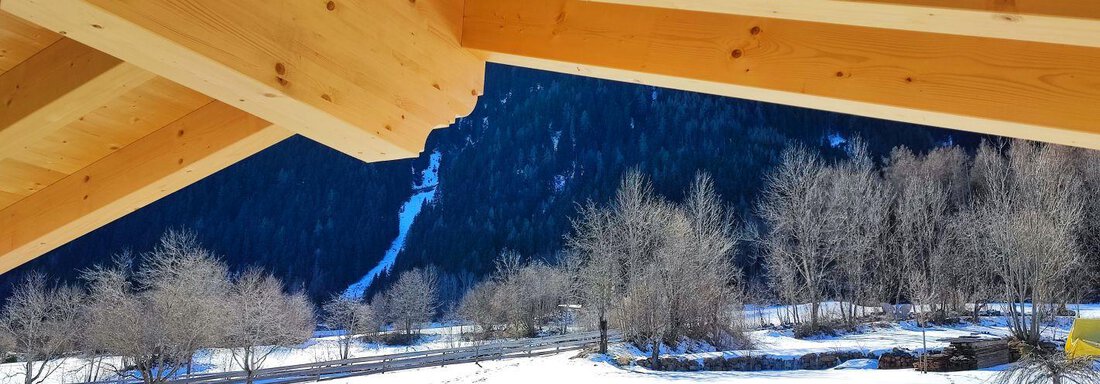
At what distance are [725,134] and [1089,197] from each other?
25.6 m

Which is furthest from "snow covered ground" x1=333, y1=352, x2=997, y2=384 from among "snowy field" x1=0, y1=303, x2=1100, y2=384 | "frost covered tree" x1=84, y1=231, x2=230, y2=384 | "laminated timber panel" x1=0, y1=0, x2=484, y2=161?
"laminated timber panel" x1=0, y1=0, x2=484, y2=161

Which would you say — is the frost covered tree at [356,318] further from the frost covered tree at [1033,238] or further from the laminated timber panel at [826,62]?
the laminated timber panel at [826,62]

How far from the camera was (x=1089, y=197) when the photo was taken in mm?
21125

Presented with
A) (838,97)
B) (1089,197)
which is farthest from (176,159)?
(1089,197)

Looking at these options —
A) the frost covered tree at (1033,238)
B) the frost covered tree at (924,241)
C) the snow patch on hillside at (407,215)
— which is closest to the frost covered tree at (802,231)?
the frost covered tree at (924,241)

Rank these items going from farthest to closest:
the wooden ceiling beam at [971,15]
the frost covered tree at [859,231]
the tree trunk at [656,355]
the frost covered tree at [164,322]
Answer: the frost covered tree at [859,231]
the frost covered tree at [164,322]
the tree trunk at [656,355]
the wooden ceiling beam at [971,15]

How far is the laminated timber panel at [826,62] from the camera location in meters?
1.43

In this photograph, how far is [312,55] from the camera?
4.56 feet

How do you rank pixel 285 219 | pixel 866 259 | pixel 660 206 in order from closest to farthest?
pixel 660 206 < pixel 866 259 < pixel 285 219

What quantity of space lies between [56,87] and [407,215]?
7015 cm

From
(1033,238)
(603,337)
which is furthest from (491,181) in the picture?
(1033,238)

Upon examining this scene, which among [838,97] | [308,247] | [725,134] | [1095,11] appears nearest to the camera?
[1095,11]

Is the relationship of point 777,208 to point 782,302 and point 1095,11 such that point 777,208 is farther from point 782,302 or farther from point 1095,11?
point 1095,11

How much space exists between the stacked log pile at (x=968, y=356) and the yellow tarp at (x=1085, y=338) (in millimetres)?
1283
